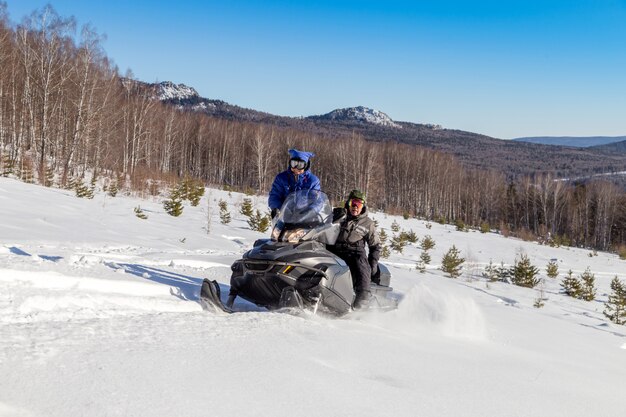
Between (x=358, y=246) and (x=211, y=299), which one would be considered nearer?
(x=211, y=299)

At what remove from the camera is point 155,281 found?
4.95 meters

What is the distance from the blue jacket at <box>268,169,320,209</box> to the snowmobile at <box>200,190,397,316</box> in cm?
93

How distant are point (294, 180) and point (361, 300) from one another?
1.90 m

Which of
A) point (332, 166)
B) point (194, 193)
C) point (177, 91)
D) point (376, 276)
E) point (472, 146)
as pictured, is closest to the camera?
point (376, 276)

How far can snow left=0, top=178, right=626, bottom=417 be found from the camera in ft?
7.03

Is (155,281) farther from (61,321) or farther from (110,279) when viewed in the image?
(61,321)

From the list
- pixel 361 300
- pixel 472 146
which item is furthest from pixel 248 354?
pixel 472 146

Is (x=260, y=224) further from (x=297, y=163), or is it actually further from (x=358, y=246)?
(x=358, y=246)

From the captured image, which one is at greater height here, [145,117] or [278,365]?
[145,117]

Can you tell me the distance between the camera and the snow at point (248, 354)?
2143 millimetres

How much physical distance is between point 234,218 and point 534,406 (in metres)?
16.4

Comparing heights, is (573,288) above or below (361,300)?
below

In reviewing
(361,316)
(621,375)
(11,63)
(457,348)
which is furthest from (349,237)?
(11,63)

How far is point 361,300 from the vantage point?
4.93m
